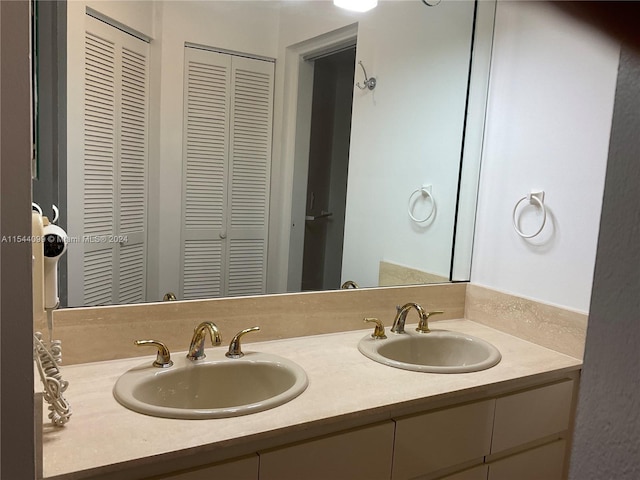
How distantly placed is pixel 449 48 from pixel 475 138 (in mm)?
383

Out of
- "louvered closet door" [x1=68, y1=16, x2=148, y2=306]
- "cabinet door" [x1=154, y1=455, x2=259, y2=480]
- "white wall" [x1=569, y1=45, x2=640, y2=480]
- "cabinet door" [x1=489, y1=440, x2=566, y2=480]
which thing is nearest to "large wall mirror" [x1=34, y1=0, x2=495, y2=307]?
"louvered closet door" [x1=68, y1=16, x2=148, y2=306]

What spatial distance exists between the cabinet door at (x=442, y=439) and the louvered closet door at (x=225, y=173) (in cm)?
66

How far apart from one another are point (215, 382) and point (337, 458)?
0.41 m

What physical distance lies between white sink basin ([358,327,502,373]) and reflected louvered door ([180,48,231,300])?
570 mm

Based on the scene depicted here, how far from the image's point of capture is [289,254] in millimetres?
1752

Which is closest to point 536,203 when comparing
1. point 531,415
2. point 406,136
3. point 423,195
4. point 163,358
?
point 423,195

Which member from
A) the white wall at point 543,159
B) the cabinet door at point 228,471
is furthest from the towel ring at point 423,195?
the cabinet door at point 228,471

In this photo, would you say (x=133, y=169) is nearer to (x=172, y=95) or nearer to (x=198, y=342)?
(x=172, y=95)

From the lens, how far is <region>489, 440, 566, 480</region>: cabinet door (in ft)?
4.80

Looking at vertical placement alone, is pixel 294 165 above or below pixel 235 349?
above

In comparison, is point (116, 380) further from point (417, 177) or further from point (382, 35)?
point (382, 35)

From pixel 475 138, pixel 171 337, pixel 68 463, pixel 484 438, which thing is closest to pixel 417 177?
pixel 475 138

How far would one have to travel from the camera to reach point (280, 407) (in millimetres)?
1120

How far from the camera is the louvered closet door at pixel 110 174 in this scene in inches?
53.1
